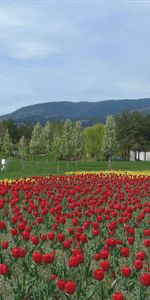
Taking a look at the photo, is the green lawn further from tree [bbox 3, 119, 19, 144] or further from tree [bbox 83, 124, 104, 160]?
tree [bbox 3, 119, 19, 144]

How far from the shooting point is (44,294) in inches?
253

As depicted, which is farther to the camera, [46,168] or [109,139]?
[46,168]

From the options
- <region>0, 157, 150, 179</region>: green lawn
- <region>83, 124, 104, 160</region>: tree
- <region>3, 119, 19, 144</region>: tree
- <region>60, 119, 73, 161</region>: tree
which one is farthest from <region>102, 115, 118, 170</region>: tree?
<region>3, 119, 19, 144</region>: tree

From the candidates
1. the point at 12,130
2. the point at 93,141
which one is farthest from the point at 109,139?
the point at 12,130

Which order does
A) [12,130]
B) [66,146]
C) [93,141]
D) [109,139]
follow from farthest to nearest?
[12,130] → [93,141] → [66,146] → [109,139]

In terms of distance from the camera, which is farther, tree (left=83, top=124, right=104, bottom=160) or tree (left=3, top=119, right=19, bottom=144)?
Answer: tree (left=3, top=119, right=19, bottom=144)

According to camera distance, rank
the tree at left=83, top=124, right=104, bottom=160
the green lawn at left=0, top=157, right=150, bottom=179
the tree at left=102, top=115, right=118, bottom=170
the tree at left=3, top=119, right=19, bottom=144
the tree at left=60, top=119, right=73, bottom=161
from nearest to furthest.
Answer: the green lawn at left=0, top=157, right=150, bottom=179 < the tree at left=102, top=115, right=118, bottom=170 < the tree at left=60, top=119, right=73, bottom=161 < the tree at left=83, top=124, right=104, bottom=160 < the tree at left=3, top=119, right=19, bottom=144

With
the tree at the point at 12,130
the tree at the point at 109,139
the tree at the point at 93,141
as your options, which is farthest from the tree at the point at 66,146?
the tree at the point at 12,130

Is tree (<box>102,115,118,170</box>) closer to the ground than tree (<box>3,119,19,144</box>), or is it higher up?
closer to the ground

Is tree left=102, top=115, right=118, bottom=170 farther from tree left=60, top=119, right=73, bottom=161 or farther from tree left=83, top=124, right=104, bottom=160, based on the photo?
tree left=83, top=124, right=104, bottom=160

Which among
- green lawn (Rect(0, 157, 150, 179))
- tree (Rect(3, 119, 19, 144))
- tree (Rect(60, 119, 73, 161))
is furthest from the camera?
tree (Rect(3, 119, 19, 144))

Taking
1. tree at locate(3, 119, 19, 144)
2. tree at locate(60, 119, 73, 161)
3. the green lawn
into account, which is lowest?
the green lawn

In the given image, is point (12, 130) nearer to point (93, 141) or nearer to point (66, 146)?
point (93, 141)

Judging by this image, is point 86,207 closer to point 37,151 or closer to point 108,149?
point 108,149
